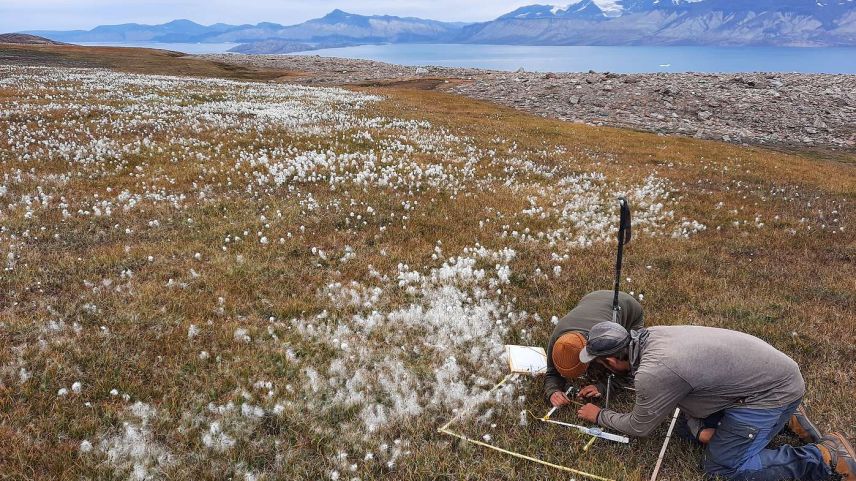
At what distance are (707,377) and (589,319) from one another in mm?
1926

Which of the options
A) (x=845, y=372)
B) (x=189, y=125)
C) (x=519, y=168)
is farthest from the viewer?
(x=189, y=125)

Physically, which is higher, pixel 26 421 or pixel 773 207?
pixel 773 207

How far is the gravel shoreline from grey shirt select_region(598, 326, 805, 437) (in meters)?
42.9

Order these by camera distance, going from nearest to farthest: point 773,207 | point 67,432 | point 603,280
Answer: point 67,432 → point 603,280 → point 773,207

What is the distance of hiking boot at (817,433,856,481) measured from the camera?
5930 mm

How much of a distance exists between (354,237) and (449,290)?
148 inches

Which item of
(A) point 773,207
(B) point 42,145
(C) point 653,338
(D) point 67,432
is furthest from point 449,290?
(B) point 42,145

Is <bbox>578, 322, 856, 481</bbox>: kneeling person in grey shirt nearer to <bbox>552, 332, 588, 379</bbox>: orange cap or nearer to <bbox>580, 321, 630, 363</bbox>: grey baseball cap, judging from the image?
<bbox>580, 321, 630, 363</bbox>: grey baseball cap

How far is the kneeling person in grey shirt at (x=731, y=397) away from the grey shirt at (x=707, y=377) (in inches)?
0.5

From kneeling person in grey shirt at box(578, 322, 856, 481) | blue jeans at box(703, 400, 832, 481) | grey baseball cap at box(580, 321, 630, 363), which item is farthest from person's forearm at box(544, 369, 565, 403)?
blue jeans at box(703, 400, 832, 481)

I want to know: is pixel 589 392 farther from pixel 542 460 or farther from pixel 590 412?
pixel 542 460

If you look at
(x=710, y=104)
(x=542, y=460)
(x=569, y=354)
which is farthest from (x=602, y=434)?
(x=710, y=104)

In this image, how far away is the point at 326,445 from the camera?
20.6 feet

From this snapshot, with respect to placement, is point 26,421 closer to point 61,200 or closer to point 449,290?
point 449,290
